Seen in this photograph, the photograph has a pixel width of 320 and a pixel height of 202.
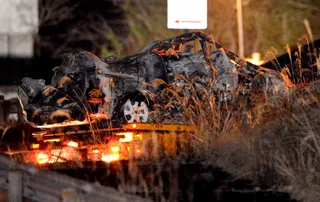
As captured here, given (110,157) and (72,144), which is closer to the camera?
(110,157)

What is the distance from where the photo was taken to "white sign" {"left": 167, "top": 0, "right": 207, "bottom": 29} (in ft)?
58.0

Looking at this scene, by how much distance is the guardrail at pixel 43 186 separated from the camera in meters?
6.55

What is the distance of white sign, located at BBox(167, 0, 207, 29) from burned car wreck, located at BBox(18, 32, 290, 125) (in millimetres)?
4336

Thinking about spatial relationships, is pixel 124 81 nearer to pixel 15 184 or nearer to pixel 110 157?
pixel 110 157

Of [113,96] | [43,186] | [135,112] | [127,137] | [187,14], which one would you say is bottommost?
[43,186]

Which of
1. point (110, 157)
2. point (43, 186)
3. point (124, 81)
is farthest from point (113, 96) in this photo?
point (43, 186)

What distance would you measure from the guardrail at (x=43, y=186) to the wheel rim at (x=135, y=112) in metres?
4.80

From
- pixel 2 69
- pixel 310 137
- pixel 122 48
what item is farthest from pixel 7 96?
pixel 310 137

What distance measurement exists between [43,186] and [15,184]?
29 centimetres

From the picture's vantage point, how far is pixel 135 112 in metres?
Answer: 12.0

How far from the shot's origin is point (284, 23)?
2706 cm

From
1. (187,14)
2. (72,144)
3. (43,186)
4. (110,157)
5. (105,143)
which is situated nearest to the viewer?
(43,186)

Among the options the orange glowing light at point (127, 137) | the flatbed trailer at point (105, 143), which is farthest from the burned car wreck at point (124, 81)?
the orange glowing light at point (127, 137)

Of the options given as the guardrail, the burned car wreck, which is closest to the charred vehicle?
the burned car wreck
